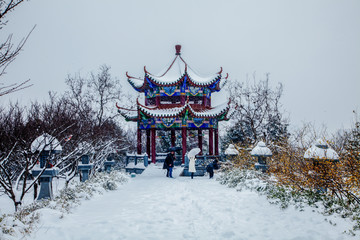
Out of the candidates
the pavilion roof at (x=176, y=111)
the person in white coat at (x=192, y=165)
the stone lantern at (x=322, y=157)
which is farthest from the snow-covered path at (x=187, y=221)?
the pavilion roof at (x=176, y=111)

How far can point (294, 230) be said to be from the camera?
452cm

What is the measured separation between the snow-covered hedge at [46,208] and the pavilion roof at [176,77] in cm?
832

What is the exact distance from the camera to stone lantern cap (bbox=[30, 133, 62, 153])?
21.2 ft

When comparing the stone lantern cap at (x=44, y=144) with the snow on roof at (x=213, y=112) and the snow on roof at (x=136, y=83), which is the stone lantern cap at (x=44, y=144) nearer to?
the snow on roof at (x=213, y=112)

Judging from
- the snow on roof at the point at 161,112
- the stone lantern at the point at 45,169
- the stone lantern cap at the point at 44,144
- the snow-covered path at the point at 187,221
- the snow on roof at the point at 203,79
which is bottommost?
the snow-covered path at the point at 187,221

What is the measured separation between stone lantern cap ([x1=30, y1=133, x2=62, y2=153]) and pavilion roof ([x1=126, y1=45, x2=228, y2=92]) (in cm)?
1001

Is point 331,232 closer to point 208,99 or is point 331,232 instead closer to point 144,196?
point 144,196

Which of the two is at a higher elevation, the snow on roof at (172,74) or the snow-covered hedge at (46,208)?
the snow on roof at (172,74)

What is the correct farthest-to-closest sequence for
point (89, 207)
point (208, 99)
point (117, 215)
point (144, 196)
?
point (208, 99) → point (144, 196) → point (89, 207) → point (117, 215)

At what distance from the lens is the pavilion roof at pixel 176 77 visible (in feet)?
53.4

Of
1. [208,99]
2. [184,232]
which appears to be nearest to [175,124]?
[208,99]

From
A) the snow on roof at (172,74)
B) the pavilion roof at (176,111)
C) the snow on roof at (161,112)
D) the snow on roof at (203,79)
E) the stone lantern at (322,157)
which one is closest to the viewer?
the stone lantern at (322,157)

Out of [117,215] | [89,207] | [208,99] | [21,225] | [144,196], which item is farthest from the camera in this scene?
[208,99]

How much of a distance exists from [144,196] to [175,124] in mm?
8375
